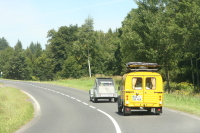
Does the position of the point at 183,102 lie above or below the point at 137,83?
below

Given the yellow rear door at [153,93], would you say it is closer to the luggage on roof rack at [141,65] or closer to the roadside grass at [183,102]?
the luggage on roof rack at [141,65]

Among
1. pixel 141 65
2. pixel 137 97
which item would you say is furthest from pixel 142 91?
pixel 141 65

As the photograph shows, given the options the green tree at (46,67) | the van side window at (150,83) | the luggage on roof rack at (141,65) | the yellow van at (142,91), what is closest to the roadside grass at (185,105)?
the yellow van at (142,91)

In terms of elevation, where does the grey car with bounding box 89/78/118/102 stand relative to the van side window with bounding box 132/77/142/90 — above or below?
Answer: below

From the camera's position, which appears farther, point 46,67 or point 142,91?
point 46,67

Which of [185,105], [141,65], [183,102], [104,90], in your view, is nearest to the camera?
[141,65]

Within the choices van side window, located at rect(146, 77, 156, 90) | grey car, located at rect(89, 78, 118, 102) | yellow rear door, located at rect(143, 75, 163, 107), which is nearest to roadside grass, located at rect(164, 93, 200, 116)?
yellow rear door, located at rect(143, 75, 163, 107)

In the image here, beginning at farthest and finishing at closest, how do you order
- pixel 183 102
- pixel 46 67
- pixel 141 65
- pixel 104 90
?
pixel 46 67, pixel 104 90, pixel 183 102, pixel 141 65

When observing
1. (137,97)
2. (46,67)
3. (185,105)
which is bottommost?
(185,105)

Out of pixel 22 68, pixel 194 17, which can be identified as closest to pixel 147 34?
pixel 194 17

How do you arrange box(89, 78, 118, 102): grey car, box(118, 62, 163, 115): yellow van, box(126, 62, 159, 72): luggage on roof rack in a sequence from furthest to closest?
box(89, 78, 118, 102): grey car → box(126, 62, 159, 72): luggage on roof rack → box(118, 62, 163, 115): yellow van

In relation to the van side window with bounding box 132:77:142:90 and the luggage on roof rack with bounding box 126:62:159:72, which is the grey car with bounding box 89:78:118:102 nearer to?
the luggage on roof rack with bounding box 126:62:159:72

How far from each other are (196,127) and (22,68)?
399 ft

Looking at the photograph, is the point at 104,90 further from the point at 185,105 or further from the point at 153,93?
the point at 153,93
